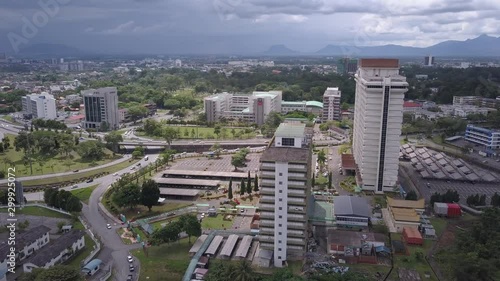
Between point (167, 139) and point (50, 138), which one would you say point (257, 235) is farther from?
point (50, 138)

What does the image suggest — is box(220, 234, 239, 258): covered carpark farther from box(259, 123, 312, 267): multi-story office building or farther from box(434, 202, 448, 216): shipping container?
box(434, 202, 448, 216): shipping container

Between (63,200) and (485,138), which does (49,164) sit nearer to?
(63,200)

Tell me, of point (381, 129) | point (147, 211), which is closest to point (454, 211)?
point (381, 129)

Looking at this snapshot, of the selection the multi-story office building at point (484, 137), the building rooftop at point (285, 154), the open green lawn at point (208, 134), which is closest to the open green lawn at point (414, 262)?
the building rooftop at point (285, 154)

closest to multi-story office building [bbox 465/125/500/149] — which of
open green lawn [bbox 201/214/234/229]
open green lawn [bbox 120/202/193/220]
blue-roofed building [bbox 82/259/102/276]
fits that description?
open green lawn [bbox 201/214/234/229]

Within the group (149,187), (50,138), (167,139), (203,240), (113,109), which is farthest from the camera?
(113,109)

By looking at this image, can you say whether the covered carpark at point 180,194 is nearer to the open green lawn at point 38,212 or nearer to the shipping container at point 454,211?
the open green lawn at point 38,212

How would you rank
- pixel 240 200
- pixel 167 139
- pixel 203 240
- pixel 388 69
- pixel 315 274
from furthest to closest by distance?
pixel 167 139 → pixel 388 69 → pixel 240 200 → pixel 203 240 → pixel 315 274

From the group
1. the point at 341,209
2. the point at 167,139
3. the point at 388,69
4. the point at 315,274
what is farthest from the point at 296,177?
the point at 167,139
